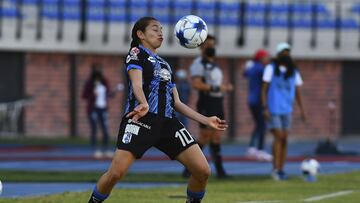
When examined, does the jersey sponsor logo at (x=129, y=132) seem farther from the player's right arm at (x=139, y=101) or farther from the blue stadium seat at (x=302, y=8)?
the blue stadium seat at (x=302, y=8)

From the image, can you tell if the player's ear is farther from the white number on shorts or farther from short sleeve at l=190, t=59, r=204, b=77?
short sleeve at l=190, t=59, r=204, b=77

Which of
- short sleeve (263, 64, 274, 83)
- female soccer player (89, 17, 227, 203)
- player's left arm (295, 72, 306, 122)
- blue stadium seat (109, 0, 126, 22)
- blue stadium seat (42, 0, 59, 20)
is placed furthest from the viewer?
blue stadium seat (109, 0, 126, 22)

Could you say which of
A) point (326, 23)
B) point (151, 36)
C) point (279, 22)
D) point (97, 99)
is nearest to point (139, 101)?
point (151, 36)

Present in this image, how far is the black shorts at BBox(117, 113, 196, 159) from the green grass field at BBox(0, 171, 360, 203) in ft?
8.97

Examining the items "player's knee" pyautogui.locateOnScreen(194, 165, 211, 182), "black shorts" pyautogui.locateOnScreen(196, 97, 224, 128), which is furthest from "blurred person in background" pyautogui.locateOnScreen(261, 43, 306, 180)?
"player's knee" pyautogui.locateOnScreen(194, 165, 211, 182)

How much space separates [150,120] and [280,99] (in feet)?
25.3

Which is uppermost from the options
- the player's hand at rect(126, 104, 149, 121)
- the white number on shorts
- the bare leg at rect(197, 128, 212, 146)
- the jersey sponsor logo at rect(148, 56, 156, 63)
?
the jersey sponsor logo at rect(148, 56, 156, 63)

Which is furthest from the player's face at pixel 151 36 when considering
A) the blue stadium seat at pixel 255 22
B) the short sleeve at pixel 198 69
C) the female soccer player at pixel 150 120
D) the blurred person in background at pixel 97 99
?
the blue stadium seat at pixel 255 22

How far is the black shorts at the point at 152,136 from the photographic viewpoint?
11562 millimetres

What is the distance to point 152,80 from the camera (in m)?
11.7

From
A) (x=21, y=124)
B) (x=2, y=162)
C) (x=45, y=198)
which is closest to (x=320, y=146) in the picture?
(x=2, y=162)

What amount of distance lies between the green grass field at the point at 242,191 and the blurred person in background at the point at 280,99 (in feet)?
1.46

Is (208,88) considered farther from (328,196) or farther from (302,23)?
(302,23)

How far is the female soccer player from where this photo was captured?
11.5m
